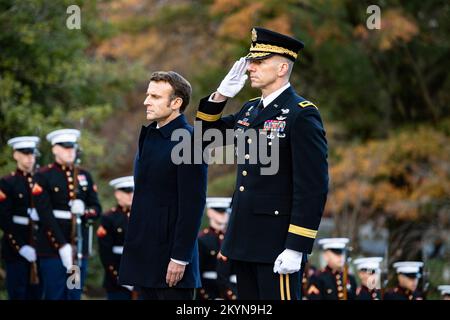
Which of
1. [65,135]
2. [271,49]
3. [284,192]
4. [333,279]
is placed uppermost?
[271,49]

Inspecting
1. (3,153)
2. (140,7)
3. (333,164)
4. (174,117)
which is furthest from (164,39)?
(174,117)

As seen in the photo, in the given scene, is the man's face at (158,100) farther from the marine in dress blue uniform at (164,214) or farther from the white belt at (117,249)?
the white belt at (117,249)

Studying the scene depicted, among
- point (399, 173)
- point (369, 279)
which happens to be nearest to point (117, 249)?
point (369, 279)

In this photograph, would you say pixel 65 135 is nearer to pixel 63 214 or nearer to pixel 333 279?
pixel 63 214

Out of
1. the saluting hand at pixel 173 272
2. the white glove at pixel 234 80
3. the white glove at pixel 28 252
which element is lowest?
the white glove at pixel 28 252

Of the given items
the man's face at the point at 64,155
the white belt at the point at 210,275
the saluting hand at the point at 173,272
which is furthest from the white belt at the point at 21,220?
the saluting hand at the point at 173,272

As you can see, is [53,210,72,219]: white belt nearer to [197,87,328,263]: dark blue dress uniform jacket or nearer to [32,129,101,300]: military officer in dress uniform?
[32,129,101,300]: military officer in dress uniform

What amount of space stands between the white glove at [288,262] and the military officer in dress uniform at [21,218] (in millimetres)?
4888

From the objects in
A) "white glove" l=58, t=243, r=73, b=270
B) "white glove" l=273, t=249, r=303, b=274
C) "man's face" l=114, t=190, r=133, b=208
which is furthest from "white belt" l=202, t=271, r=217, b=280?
"white glove" l=273, t=249, r=303, b=274

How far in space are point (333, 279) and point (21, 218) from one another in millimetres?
3314

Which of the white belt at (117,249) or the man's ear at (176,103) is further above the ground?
the man's ear at (176,103)

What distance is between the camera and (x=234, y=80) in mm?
5777

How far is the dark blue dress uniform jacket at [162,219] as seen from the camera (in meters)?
5.90

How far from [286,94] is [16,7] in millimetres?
7459
